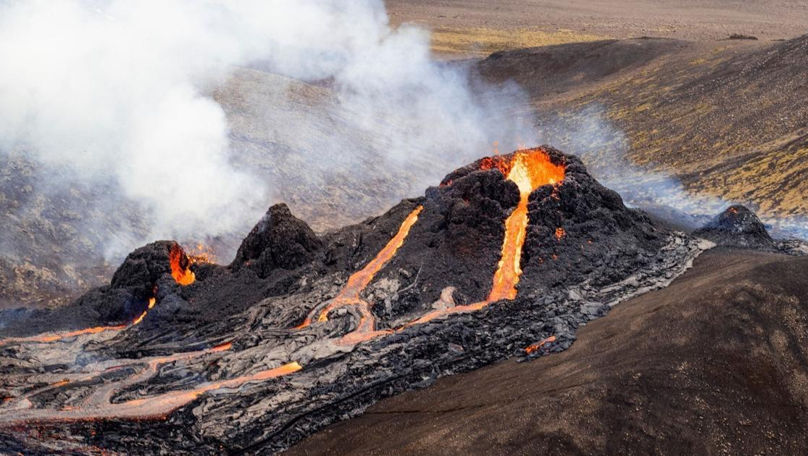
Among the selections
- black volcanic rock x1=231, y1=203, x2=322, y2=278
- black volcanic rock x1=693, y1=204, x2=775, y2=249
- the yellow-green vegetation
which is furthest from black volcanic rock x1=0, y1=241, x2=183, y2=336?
the yellow-green vegetation

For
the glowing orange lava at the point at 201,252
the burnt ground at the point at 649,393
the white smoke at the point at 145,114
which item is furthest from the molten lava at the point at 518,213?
the white smoke at the point at 145,114

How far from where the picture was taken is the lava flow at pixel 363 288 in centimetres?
1670

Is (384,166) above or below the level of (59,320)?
above

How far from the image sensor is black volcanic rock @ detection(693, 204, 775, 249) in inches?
A: 876

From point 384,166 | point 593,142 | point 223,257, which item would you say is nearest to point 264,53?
point 384,166

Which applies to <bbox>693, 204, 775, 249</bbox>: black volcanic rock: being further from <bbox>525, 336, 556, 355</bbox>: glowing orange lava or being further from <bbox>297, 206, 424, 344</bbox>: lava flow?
<bbox>297, 206, 424, 344</bbox>: lava flow

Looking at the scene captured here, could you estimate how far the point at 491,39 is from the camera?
72.5m

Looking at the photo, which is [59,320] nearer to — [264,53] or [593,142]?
[593,142]

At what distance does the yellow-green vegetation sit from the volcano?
150 ft

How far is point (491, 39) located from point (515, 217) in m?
55.1

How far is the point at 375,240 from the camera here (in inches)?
808

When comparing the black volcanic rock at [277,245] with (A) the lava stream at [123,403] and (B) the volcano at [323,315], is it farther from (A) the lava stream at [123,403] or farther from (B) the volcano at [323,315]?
(A) the lava stream at [123,403]

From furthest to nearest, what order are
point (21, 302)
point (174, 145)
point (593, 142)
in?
point (593, 142) → point (174, 145) → point (21, 302)

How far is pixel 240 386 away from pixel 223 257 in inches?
454
